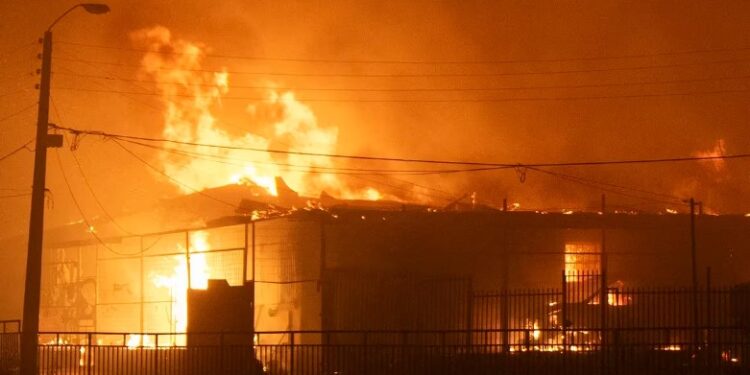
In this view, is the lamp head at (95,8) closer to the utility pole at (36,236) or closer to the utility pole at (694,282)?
the utility pole at (36,236)

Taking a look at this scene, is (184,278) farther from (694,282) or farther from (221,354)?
(694,282)

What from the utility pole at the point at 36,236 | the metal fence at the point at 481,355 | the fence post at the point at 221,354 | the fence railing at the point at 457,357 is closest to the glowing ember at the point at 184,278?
the metal fence at the point at 481,355

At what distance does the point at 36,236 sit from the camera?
874 inches

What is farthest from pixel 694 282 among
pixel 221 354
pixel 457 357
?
pixel 221 354

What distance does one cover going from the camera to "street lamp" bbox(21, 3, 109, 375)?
2142 centimetres

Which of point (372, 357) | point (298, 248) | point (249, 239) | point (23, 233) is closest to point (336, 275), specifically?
point (298, 248)

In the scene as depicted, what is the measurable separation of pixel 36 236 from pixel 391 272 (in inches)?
503

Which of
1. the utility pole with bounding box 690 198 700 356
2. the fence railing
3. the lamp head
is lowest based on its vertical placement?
the fence railing

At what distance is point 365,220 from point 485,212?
185 inches

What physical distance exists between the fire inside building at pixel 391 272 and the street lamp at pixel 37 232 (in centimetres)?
352

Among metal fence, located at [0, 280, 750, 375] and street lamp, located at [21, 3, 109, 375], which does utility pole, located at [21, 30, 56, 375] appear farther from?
metal fence, located at [0, 280, 750, 375]

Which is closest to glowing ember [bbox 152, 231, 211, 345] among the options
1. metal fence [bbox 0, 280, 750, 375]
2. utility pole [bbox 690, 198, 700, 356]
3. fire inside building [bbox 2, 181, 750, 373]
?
fire inside building [bbox 2, 181, 750, 373]

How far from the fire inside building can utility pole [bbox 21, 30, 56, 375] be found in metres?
3.52

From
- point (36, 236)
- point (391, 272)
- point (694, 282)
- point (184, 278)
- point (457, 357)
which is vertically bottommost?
point (457, 357)
